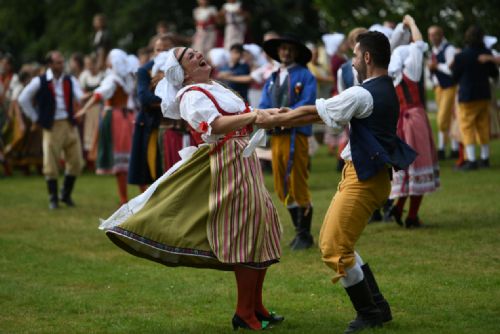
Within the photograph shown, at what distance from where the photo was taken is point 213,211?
5949 mm

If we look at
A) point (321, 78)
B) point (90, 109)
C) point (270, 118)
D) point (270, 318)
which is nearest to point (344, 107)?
point (270, 118)

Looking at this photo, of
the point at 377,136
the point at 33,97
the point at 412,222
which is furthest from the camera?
the point at 33,97

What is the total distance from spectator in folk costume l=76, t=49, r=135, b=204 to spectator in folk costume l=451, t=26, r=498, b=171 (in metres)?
4.73

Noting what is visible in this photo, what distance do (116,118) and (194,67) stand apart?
5.79m

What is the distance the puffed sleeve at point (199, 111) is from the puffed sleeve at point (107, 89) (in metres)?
5.55

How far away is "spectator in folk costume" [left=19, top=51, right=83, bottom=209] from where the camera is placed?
40.5ft

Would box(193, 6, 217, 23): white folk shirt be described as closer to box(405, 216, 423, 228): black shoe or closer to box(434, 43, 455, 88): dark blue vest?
box(434, 43, 455, 88): dark blue vest

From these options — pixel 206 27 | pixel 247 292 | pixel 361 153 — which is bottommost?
pixel 247 292

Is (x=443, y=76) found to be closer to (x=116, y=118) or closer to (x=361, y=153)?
(x=116, y=118)

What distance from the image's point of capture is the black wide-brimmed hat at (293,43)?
870 centimetres

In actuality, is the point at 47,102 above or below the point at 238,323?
above

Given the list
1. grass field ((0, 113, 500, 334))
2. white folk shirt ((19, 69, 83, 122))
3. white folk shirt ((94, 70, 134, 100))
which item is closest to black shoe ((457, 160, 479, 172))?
grass field ((0, 113, 500, 334))

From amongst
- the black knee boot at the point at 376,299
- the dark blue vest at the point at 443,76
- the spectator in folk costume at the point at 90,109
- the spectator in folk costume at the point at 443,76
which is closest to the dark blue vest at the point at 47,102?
the spectator in folk costume at the point at 90,109

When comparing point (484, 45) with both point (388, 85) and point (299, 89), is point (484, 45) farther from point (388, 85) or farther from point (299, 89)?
point (388, 85)
